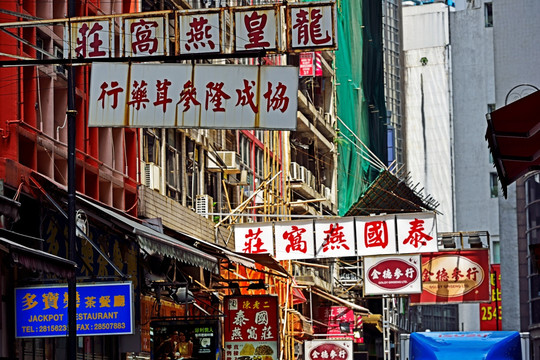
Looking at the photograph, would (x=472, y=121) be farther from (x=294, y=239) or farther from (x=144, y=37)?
(x=144, y=37)

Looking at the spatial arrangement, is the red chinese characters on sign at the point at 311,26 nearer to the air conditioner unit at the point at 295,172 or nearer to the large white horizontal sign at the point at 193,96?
the large white horizontal sign at the point at 193,96

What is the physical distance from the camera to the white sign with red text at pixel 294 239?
104 feet

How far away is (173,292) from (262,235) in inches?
243

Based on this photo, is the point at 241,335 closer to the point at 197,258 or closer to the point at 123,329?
the point at 197,258

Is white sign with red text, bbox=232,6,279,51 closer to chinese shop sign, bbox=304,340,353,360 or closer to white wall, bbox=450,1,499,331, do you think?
chinese shop sign, bbox=304,340,353,360

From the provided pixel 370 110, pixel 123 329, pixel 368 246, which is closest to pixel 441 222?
pixel 370 110

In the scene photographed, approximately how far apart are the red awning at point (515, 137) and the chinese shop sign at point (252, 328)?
12.8 metres

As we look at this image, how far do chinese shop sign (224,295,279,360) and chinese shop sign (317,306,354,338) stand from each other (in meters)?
26.1

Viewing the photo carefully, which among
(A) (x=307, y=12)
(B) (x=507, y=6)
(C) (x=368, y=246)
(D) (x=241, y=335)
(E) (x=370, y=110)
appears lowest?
(D) (x=241, y=335)

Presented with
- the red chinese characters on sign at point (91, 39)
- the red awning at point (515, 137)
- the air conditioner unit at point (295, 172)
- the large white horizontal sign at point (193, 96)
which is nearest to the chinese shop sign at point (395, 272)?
the air conditioner unit at point (295, 172)

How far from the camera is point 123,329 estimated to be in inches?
729

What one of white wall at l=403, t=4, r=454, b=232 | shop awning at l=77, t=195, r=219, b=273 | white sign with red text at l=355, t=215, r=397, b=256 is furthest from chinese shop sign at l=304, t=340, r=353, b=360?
white wall at l=403, t=4, r=454, b=232

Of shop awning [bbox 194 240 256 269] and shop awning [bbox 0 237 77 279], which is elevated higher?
shop awning [bbox 194 240 256 269]

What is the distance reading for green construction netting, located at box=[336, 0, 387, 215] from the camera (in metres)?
57.0
